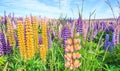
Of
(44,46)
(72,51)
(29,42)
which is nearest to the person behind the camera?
(72,51)

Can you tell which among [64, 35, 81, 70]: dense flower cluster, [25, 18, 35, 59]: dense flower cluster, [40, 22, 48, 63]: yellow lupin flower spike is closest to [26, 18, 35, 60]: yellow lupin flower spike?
[25, 18, 35, 59]: dense flower cluster

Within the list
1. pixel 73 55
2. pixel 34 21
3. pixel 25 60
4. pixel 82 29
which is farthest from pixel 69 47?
pixel 82 29

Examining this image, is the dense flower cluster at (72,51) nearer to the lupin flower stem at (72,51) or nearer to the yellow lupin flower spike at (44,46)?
the lupin flower stem at (72,51)

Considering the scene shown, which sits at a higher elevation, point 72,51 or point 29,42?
point 72,51

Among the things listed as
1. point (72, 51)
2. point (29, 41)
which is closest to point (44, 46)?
point (29, 41)

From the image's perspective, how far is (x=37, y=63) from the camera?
5.15m

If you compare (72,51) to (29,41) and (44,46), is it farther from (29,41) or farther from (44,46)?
(44,46)

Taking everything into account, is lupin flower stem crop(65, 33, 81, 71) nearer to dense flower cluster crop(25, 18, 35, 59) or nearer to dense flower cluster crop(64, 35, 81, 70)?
dense flower cluster crop(64, 35, 81, 70)

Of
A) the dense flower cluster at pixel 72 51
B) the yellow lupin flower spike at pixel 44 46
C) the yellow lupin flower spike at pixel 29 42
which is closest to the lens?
the dense flower cluster at pixel 72 51

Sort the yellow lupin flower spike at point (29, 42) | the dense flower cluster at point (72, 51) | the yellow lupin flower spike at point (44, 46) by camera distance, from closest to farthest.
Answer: the dense flower cluster at point (72, 51) → the yellow lupin flower spike at point (29, 42) → the yellow lupin flower spike at point (44, 46)

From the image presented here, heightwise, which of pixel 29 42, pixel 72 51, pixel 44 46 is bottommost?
pixel 44 46

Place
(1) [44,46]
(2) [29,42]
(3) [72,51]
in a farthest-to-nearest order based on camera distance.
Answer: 1. (1) [44,46]
2. (2) [29,42]
3. (3) [72,51]

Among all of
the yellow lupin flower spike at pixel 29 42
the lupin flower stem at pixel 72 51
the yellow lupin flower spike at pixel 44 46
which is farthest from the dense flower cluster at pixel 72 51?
the yellow lupin flower spike at pixel 44 46

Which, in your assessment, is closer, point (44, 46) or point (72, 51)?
point (72, 51)
